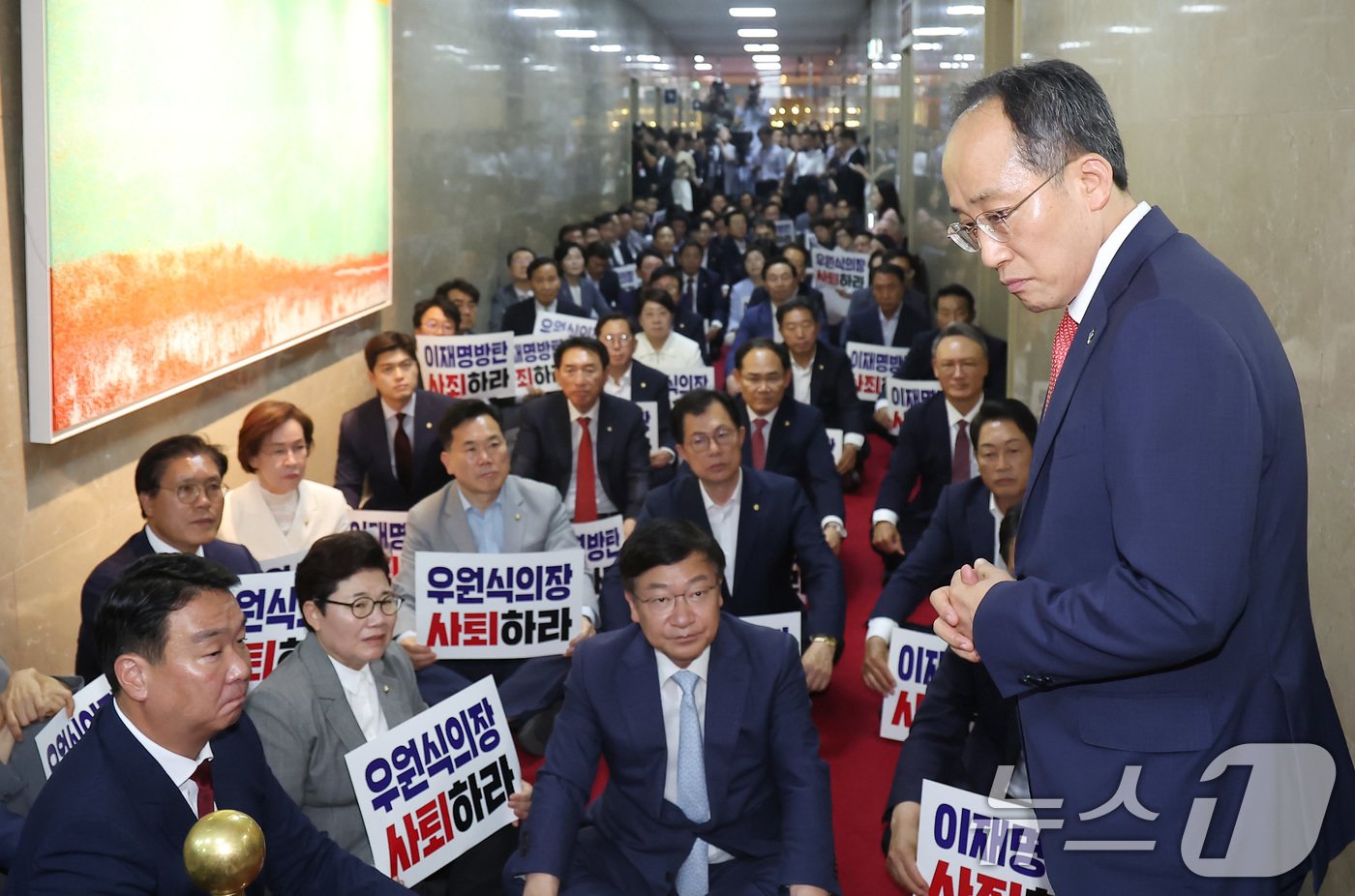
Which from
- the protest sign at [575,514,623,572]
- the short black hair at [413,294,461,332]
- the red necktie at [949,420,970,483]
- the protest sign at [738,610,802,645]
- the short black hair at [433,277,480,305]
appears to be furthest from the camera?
the short black hair at [433,277,480,305]

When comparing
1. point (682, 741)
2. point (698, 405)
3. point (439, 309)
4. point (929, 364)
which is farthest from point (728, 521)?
point (439, 309)

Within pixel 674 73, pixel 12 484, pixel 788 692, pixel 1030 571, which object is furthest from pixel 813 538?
pixel 674 73

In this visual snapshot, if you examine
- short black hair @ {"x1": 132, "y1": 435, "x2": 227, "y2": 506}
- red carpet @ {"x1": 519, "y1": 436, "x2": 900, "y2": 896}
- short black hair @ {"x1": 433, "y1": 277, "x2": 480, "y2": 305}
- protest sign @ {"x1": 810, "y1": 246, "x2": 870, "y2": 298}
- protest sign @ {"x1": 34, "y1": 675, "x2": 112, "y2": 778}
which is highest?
protest sign @ {"x1": 810, "y1": 246, "x2": 870, "y2": 298}

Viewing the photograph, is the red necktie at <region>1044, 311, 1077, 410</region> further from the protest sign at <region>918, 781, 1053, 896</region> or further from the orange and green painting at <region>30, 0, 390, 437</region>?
the orange and green painting at <region>30, 0, 390, 437</region>

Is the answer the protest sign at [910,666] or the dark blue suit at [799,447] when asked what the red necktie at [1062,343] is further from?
the dark blue suit at [799,447]

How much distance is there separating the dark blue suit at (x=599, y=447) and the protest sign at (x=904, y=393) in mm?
1632

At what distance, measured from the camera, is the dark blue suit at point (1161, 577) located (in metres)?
1.45

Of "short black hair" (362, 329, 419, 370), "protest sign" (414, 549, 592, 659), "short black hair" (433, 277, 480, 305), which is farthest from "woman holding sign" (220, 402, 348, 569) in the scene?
"short black hair" (433, 277, 480, 305)

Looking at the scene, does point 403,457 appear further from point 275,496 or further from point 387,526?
point 275,496

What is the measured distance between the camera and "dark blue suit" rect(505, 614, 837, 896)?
3.03 metres

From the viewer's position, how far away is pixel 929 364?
25.1ft

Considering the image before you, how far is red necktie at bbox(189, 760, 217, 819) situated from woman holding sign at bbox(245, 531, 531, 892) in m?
0.65

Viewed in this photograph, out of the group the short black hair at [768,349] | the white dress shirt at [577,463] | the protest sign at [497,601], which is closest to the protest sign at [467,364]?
the white dress shirt at [577,463]

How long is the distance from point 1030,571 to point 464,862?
226 cm
